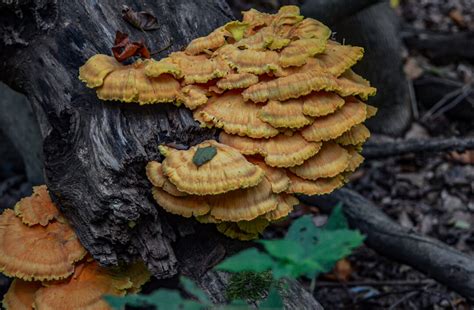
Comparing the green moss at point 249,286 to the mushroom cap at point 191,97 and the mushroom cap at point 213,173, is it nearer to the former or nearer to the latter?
the mushroom cap at point 213,173

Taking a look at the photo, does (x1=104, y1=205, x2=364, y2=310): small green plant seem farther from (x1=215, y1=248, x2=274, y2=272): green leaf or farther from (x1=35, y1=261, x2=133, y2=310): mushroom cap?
(x1=35, y1=261, x2=133, y2=310): mushroom cap

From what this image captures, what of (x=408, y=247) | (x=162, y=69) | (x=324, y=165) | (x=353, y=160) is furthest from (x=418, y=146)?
(x=162, y=69)

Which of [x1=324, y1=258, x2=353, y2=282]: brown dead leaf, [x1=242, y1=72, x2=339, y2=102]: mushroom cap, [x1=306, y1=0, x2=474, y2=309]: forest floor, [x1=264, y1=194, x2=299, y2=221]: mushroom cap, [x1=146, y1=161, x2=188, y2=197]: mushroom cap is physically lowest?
[x1=306, y1=0, x2=474, y2=309]: forest floor

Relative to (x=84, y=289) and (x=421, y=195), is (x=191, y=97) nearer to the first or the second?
(x=84, y=289)

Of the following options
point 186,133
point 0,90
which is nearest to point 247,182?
point 186,133

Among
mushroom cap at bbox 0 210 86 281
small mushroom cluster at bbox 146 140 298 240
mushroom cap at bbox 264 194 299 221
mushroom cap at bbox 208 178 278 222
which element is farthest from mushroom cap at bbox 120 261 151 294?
mushroom cap at bbox 264 194 299 221

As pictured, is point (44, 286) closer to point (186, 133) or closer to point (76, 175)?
point (76, 175)
